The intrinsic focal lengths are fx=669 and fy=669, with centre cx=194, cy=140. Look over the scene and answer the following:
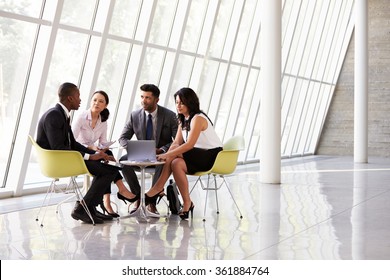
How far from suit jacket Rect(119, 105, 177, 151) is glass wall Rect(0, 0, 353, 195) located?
7.49 feet

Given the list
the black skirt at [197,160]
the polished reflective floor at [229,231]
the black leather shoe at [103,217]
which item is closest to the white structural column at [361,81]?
the polished reflective floor at [229,231]

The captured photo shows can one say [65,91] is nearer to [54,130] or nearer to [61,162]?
[54,130]

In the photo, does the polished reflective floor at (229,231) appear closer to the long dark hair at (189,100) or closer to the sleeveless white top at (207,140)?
the sleeveless white top at (207,140)

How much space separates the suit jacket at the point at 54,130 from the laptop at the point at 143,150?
2.25ft

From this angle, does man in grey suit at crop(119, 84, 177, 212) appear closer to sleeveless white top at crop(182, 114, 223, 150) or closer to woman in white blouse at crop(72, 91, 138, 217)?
woman in white blouse at crop(72, 91, 138, 217)

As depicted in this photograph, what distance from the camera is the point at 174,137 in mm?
7953

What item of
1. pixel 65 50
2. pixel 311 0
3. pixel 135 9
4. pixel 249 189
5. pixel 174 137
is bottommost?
pixel 249 189

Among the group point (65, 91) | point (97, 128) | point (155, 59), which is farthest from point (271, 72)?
point (65, 91)

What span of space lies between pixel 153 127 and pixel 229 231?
68.3 inches

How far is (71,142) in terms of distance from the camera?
7.29m

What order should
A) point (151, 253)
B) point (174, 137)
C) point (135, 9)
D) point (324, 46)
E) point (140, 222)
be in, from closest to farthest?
point (151, 253), point (140, 222), point (174, 137), point (135, 9), point (324, 46)
